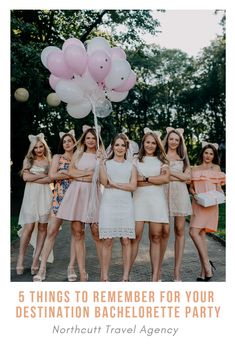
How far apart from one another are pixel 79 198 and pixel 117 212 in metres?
0.56

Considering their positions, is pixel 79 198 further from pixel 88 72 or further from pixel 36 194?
pixel 88 72

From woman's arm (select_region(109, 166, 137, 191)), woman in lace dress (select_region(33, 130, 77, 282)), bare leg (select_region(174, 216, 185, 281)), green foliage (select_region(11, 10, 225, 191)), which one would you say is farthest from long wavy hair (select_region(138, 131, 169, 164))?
green foliage (select_region(11, 10, 225, 191))

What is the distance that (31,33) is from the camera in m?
11.4

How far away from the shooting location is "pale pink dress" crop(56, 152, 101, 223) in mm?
5082

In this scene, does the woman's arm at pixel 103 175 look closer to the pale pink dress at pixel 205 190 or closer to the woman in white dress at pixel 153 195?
the woman in white dress at pixel 153 195

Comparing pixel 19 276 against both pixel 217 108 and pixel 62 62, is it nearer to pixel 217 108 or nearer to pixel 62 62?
pixel 62 62

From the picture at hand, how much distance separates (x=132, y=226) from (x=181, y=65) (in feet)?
99.4

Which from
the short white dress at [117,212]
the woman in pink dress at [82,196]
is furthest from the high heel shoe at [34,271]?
the short white dress at [117,212]

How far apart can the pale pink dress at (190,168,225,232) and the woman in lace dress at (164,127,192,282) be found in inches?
11.3

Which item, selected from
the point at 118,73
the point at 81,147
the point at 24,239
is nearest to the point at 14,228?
the point at 24,239

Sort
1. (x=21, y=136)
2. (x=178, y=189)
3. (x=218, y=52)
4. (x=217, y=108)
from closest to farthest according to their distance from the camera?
1. (x=178, y=189)
2. (x=21, y=136)
3. (x=218, y=52)
4. (x=217, y=108)

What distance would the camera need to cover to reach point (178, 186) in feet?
17.4

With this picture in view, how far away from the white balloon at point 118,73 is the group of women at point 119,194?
664 mm

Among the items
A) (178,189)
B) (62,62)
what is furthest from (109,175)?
(62,62)
